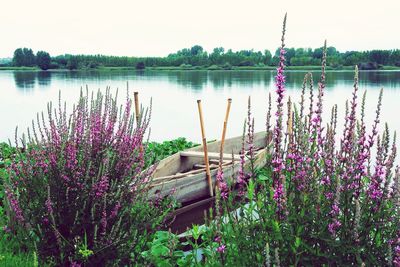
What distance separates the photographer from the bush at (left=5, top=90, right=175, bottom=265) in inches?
195

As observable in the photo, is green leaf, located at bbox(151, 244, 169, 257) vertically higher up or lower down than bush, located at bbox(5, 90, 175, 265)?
lower down

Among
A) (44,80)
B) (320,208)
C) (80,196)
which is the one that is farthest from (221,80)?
(320,208)

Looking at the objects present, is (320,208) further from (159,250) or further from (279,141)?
(159,250)

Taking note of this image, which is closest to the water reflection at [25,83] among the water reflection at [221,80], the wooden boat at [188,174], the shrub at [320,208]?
the water reflection at [221,80]

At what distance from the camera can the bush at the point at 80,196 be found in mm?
4941

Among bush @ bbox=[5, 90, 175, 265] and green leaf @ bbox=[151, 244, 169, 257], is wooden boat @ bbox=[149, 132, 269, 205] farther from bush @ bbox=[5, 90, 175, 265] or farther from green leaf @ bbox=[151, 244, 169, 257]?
bush @ bbox=[5, 90, 175, 265]

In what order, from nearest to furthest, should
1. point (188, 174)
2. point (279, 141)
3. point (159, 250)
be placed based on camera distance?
point (279, 141) < point (159, 250) < point (188, 174)

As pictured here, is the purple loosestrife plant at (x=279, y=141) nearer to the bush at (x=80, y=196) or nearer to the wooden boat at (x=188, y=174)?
the bush at (x=80, y=196)

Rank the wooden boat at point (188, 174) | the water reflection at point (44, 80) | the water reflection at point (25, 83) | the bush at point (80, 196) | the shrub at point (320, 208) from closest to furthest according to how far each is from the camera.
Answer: the shrub at point (320, 208), the bush at point (80, 196), the wooden boat at point (188, 174), the water reflection at point (25, 83), the water reflection at point (44, 80)

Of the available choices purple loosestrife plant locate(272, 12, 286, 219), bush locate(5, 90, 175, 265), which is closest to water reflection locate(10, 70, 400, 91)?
bush locate(5, 90, 175, 265)

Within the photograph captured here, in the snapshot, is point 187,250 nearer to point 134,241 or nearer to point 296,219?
point 134,241

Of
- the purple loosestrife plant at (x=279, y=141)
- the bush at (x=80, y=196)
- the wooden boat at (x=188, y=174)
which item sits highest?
the purple loosestrife plant at (x=279, y=141)

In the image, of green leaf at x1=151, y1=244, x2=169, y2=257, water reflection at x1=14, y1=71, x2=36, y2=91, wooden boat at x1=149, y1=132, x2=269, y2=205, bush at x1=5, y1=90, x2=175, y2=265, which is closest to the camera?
bush at x1=5, y1=90, x2=175, y2=265

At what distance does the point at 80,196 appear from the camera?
16.5ft
